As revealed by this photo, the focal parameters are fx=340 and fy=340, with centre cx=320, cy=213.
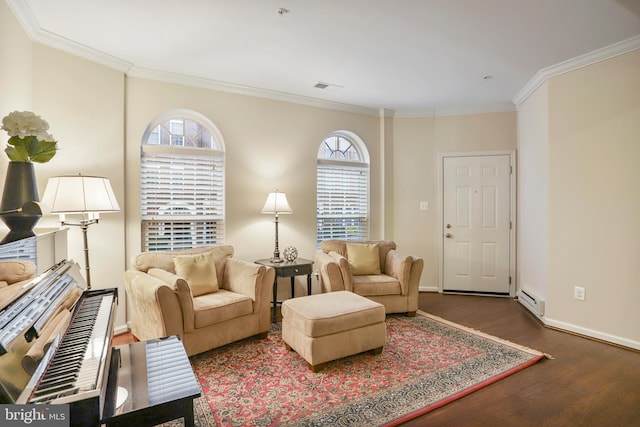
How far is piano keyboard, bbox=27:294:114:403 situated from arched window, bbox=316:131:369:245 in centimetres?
323

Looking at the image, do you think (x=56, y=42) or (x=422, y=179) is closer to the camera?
(x=56, y=42)

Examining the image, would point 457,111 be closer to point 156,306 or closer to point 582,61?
point 582,61

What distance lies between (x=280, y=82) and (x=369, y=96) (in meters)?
1.18

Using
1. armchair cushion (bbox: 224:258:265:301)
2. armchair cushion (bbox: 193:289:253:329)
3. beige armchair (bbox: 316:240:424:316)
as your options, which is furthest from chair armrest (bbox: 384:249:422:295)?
armchair cushion (bbox: 193:289:253:329)

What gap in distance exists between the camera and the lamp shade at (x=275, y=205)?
12.1 feet

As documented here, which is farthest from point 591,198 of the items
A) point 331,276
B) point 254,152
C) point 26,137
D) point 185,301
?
point 26,137

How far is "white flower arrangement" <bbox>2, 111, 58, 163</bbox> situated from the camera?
169 centimetres

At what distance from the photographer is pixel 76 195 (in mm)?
2428

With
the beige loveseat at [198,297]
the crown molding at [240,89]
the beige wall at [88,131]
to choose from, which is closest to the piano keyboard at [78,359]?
the beige loveseat at [198,297]

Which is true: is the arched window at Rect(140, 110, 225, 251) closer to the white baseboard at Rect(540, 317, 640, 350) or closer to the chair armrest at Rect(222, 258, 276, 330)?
the chair armrest at Rect(222, 258, 276, 330)

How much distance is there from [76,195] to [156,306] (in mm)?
976

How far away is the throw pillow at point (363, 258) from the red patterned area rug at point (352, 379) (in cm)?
88

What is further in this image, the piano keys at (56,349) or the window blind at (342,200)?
the window blind at (342,200)

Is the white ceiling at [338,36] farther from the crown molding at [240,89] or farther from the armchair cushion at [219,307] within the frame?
→ the armchair cushion at [219,307]
